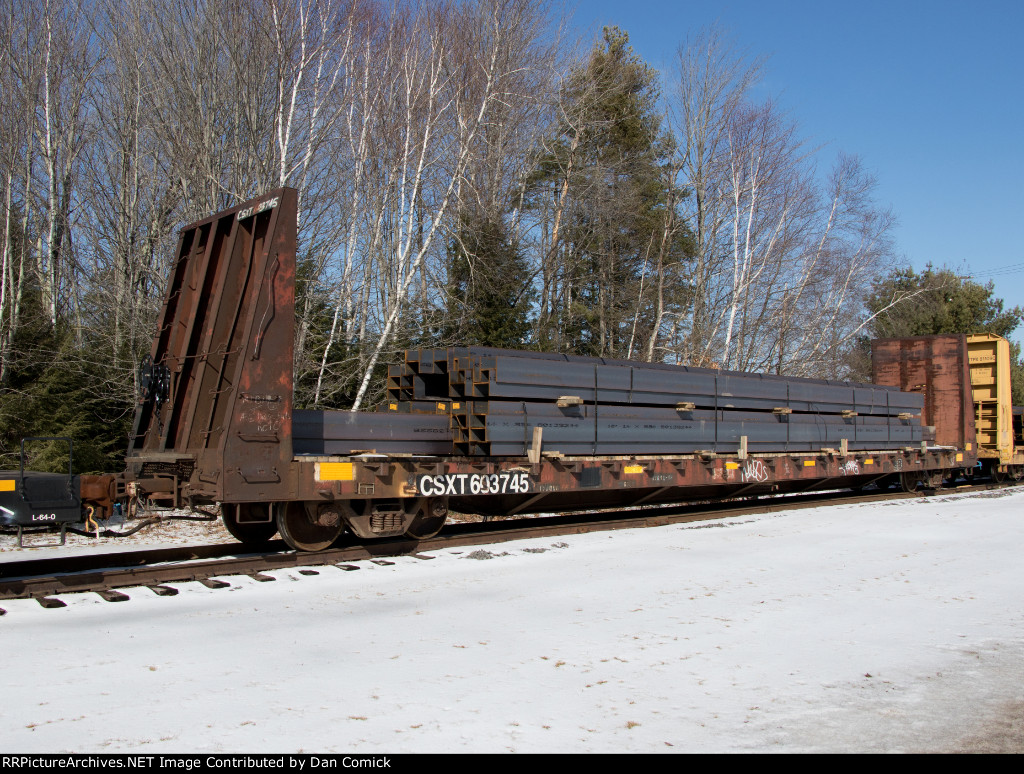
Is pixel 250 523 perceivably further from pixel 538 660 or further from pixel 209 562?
pixel 538 660

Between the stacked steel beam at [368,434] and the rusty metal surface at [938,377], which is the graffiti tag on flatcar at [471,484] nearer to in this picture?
the stacked steel beam at [368,434]

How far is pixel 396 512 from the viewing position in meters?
9.39

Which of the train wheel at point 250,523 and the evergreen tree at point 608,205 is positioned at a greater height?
the evergreen tree at point 608,205

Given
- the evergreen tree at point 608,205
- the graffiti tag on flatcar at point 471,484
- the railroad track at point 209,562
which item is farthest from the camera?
the evergreen tree at point 608,205

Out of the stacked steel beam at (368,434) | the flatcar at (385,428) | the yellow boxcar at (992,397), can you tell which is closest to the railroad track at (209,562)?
the flatcar at (385,428)

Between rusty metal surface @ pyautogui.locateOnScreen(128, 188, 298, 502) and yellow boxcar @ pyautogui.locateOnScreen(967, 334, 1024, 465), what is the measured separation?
1893cm

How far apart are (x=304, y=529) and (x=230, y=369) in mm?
1951

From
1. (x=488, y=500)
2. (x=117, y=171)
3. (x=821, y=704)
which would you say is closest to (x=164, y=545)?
(x=488, y=500)

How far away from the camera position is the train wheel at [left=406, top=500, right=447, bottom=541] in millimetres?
9734

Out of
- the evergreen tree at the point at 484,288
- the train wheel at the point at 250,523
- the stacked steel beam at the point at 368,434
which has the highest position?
the evergreen tree at the point at 484,288

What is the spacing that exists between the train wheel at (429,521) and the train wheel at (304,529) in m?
0.94

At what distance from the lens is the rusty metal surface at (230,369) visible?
26.4ft

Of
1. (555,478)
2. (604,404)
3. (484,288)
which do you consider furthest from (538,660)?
(484,288)

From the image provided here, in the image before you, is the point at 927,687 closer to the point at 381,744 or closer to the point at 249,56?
the point at 381,744
